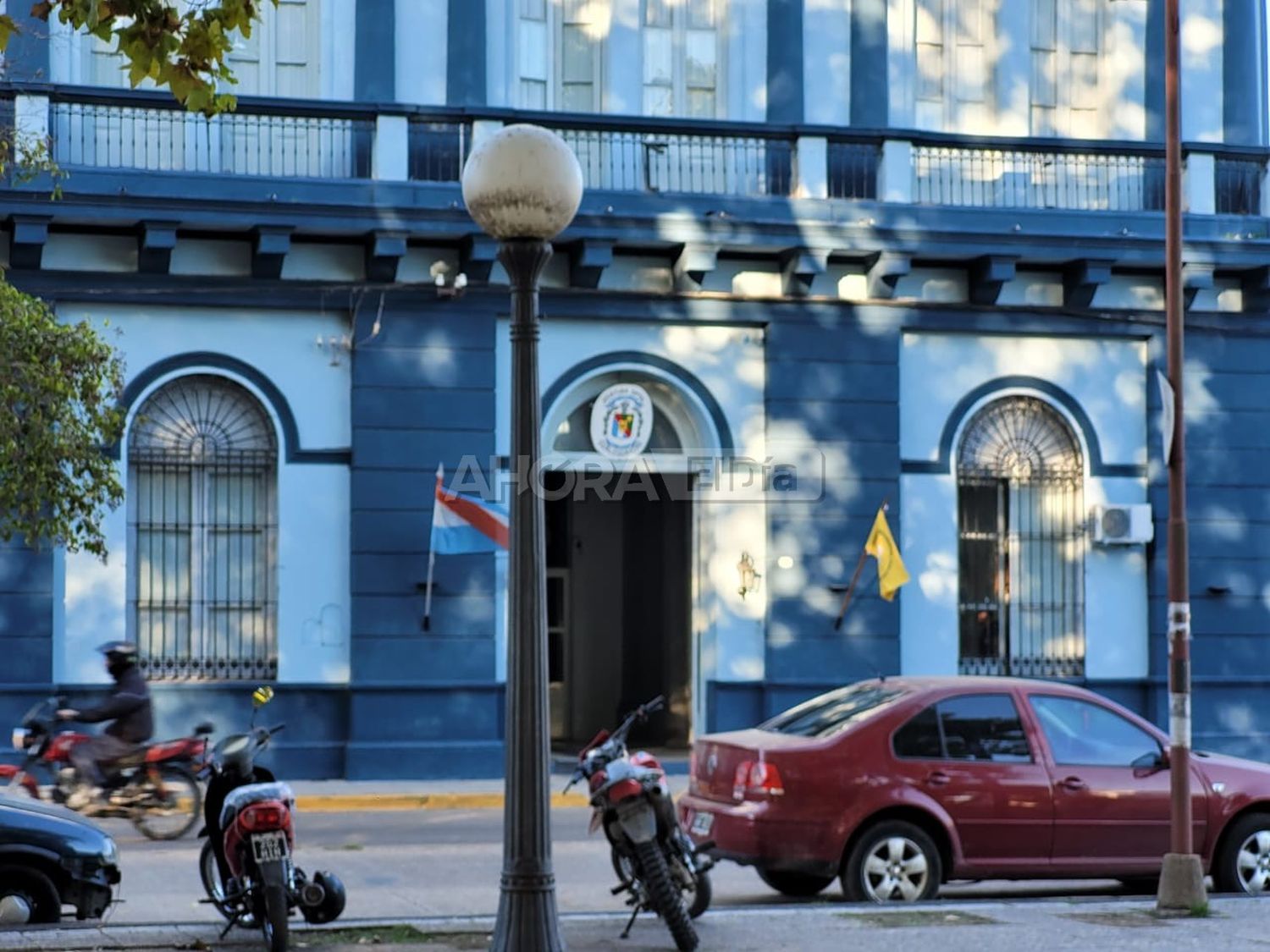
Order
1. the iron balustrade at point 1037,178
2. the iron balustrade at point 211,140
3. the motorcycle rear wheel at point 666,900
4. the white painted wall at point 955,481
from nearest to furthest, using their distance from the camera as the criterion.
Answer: the motorcycle rear wheel at point 666,900
the iron balustrade at point 211,140
the white painted wall at point 955,481
the iron balustrade at point 1037,178

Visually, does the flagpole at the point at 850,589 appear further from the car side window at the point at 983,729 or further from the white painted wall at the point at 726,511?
the car side window at the point at 983,729

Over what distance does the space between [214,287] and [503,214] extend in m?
12.1

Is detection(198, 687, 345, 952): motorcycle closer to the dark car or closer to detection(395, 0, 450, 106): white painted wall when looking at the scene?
the dark car

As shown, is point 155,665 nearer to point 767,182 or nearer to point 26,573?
point 26,573

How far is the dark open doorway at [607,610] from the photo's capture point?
24.9m

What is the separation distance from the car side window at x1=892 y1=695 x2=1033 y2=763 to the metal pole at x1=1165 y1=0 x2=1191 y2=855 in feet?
3.25

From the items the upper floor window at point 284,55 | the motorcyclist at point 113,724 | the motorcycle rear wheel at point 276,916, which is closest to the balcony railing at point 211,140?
the upper floor window at point 284,55

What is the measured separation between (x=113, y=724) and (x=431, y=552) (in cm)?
496

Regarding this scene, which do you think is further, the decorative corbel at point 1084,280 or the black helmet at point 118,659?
the decorative corbel at point 1084,280

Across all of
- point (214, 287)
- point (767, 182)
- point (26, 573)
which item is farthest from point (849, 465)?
point (26, 573)

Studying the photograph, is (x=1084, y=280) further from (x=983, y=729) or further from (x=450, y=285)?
(x=983, y=729)

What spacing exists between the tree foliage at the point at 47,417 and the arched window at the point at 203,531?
352 centimetres

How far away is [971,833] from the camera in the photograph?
12258 mm

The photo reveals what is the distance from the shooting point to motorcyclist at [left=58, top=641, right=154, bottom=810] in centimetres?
1576
